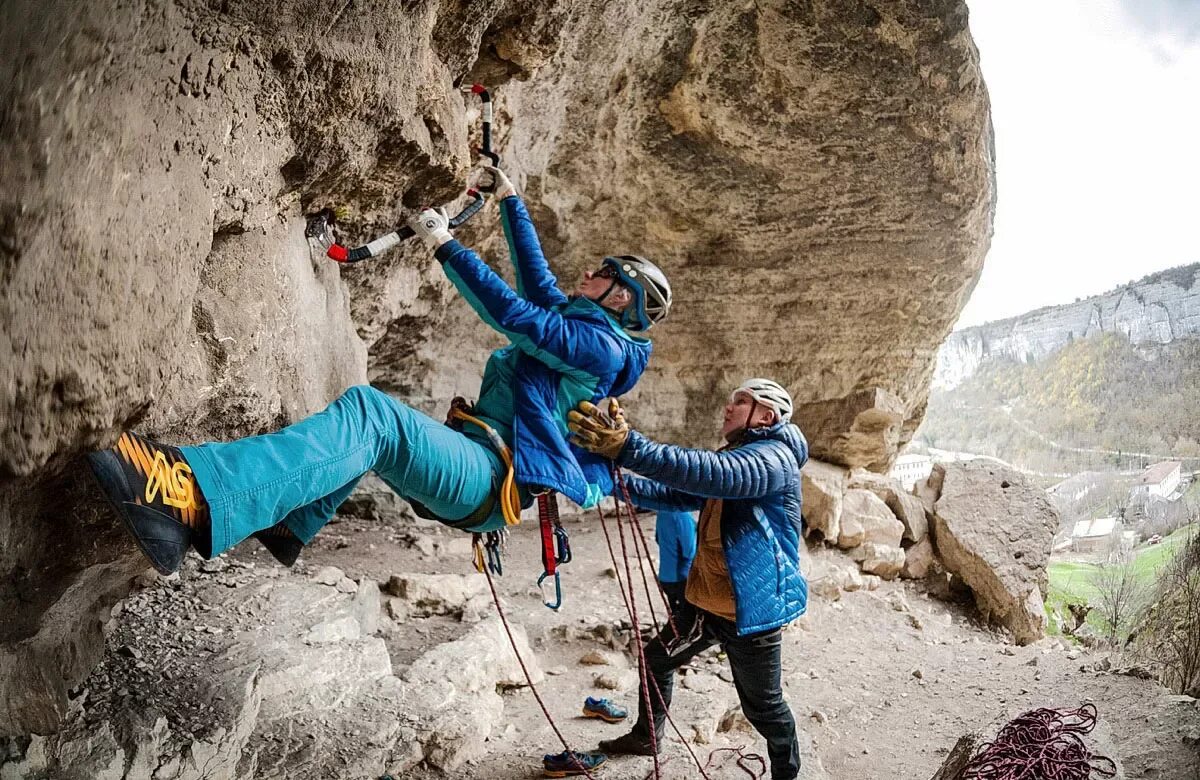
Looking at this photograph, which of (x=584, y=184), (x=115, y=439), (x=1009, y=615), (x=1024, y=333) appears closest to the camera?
(x=115, y=439)

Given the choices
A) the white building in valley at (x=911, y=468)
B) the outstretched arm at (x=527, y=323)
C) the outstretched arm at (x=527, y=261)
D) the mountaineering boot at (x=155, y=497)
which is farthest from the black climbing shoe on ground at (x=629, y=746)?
the white building in valley at (x=911, y=468)

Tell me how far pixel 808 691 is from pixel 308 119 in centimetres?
493

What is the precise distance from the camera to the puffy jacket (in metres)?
3.20

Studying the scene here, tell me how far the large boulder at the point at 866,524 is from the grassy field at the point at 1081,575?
216 centimetres

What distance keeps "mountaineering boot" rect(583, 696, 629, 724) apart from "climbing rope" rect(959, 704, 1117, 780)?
1.90 metres

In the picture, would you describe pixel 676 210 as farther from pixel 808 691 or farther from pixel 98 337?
pixel 98 337

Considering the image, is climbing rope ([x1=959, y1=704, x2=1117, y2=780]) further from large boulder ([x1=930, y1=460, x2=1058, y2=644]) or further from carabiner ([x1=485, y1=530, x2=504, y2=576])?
large boulder ([x1=930, y1=460, x2=1058, y2=644])

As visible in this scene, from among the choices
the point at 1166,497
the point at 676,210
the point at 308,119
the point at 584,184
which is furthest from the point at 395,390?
the point at 1166,497

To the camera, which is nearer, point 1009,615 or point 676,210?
point 676,210

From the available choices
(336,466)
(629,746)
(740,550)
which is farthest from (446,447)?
(629,746)

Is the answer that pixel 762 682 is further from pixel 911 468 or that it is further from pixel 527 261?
pixel 911 468

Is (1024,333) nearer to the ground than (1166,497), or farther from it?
farther from it

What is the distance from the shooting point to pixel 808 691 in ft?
18.3

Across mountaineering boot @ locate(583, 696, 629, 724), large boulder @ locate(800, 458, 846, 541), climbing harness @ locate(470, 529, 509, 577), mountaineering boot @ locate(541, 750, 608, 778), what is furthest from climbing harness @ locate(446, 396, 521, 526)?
large boulder @ locate(800, 458, 846, 541)
